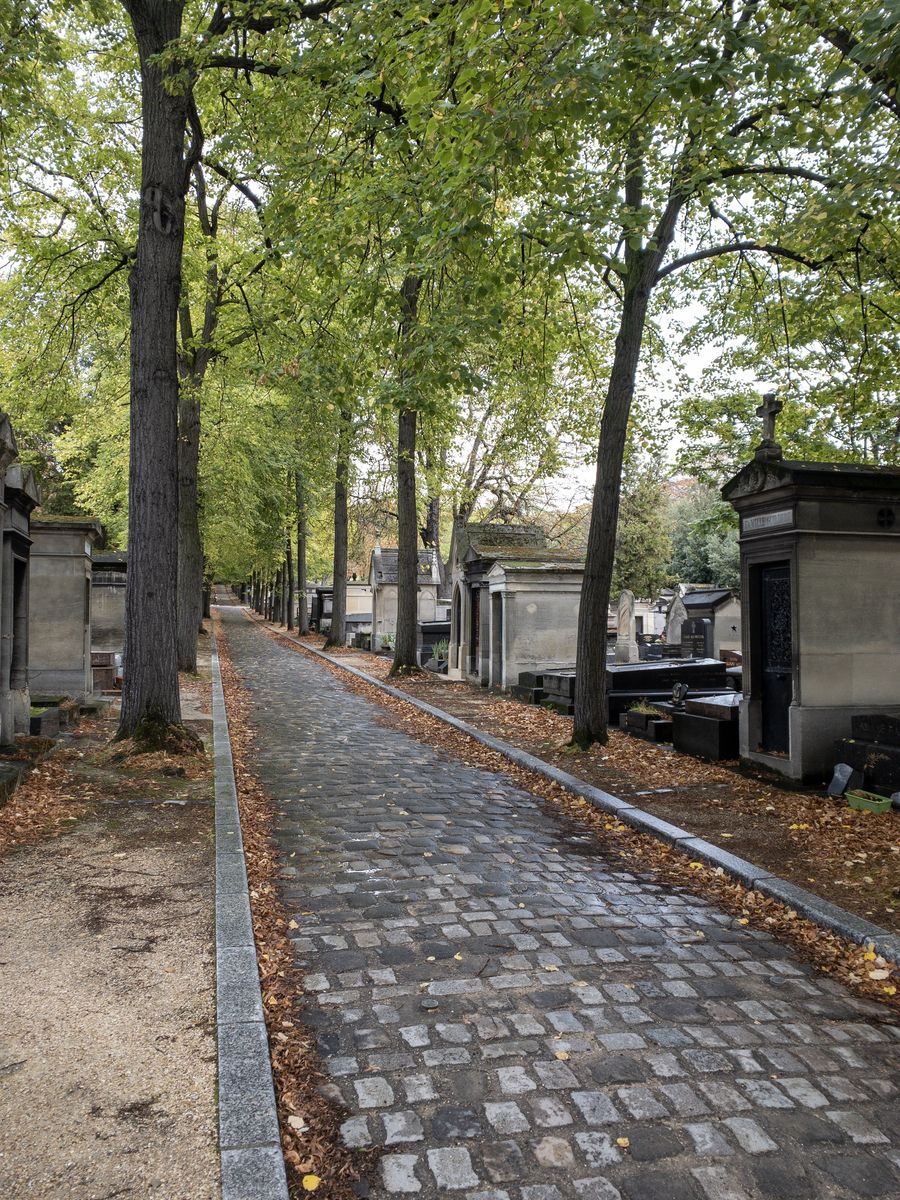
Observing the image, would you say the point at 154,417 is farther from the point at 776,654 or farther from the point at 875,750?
the point at 875,750

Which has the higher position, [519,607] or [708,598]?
[708,598]

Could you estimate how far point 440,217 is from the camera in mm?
6621

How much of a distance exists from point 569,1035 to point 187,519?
1666cm

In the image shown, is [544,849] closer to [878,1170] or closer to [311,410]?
[878,1170]

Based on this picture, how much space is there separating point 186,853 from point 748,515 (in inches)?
267

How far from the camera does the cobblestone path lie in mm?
2604

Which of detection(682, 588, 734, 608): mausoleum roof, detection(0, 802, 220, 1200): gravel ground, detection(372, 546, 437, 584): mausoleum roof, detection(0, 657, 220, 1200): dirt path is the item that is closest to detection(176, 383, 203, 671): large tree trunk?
detection(0, 657, 220, 1200): dirt path

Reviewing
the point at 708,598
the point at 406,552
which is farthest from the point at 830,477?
the point at 708,598

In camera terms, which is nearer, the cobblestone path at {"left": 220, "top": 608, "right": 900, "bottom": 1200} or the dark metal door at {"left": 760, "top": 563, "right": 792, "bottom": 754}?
the cobblestone path at {"left": 220, "top": 608, "right": 900, "bottom": 1200}

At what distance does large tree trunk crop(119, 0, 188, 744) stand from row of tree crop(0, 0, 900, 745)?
0.03 m

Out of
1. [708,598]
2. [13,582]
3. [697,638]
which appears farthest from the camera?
[697,638]

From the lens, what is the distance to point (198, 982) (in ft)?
12.2

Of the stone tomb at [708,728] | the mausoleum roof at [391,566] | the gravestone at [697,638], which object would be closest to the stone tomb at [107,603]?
the mausoleum roof at [391,566]

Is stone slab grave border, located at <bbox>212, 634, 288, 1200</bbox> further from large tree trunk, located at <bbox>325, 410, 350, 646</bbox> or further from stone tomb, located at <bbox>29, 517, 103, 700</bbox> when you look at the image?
large tree trunk, located at <bbox>325, 410, 350, 646</bbox>
